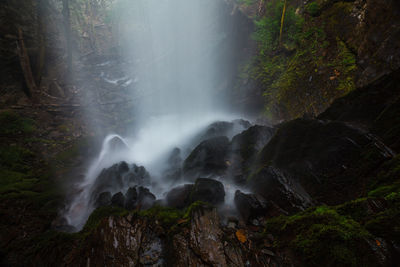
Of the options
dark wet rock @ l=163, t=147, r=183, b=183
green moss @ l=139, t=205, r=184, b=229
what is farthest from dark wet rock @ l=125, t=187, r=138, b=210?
green moss @ l=139, t=205, r=184, b=229

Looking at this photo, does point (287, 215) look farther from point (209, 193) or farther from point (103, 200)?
point (103, 200)

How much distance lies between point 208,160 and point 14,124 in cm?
1043

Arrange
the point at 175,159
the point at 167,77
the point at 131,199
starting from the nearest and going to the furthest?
the point at 131,199
the point at 175,159
the point at 167,77

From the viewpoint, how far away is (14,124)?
8.39 metres

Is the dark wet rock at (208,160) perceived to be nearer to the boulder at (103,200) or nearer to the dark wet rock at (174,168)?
the dark wet rock at (174,168)

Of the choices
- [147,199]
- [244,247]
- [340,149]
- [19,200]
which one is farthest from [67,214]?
[340,149]

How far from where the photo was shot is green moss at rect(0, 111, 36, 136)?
7988 mm

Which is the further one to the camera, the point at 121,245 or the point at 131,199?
the point at 131,199

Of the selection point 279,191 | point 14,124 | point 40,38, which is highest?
point 40,38

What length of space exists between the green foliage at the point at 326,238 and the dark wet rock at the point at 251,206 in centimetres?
110

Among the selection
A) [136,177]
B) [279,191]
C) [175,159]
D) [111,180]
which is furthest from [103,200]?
[279,191]

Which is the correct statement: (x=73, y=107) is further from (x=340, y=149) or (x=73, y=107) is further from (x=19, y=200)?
(x=340, y=149)

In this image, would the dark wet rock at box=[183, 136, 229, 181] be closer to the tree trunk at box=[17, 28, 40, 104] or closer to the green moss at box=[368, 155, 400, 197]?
the green moss at box=[368, 155, 400, 197]

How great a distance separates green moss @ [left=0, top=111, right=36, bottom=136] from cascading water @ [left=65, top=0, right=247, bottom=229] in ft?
12.5
